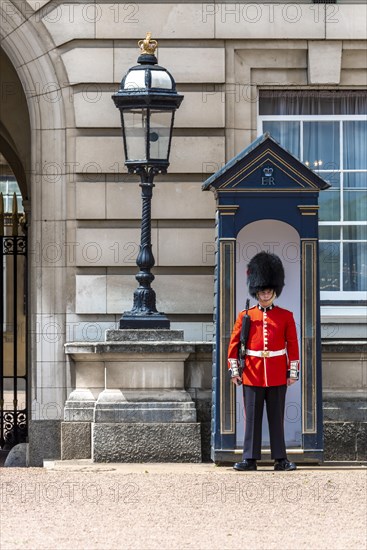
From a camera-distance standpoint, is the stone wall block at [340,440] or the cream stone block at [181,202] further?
the cream stone block at [181,202]

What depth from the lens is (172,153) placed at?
43.1 feet

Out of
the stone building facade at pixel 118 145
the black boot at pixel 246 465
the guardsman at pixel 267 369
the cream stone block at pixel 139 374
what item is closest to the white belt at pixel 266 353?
the guardsman at pixel 267 369

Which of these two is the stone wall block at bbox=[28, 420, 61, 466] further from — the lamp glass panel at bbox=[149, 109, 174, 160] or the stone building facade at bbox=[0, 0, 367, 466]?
the lamp glass panel at bbox=[149, 109, 174, 160]

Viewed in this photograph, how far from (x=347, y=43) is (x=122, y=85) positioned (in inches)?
78.5

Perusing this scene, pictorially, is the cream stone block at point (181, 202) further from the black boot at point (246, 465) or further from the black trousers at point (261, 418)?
the black boot at point (246, 465)

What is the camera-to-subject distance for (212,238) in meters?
13.1

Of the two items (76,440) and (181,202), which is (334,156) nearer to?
(181,202)

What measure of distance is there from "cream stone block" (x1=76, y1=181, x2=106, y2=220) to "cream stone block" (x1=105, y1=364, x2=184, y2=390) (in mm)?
1276

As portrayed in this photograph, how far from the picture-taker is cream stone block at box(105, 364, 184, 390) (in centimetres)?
1254

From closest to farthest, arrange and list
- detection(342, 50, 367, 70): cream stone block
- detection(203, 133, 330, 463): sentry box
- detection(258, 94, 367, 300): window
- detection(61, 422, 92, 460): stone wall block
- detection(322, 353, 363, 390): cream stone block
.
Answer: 1. detection(203, 133, 330, 463): sentry box
2. detection(61, 422, 92, 460): stone wall block
3. detection(322, 353, 363, 390): cream stone block
4. detection(342, 50, 367, 70): cream stone block
5. detection(258, 94, 367, 300): window

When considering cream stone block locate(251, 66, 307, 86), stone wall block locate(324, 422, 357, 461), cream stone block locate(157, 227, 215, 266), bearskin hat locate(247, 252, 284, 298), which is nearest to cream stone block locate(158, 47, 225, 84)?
cream stone block locate(251, 66, 307, 86)

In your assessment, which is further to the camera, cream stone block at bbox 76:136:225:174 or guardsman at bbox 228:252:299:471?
cream stone block at bbox 76:136:225:174

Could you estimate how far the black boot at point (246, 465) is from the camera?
11.8m

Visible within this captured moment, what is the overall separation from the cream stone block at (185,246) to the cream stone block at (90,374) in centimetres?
97
